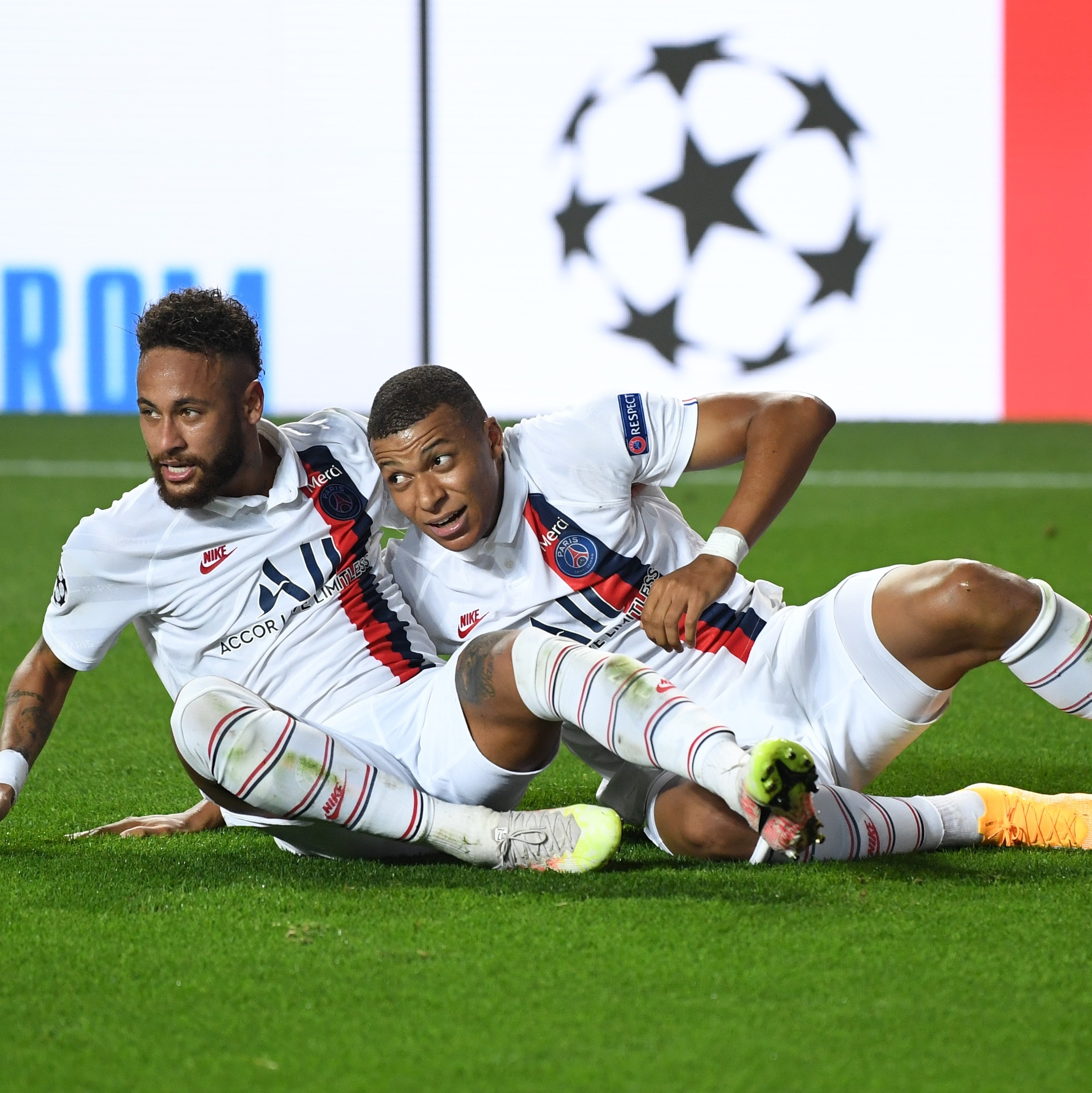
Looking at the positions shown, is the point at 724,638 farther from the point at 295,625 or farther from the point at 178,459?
the point at 178,459

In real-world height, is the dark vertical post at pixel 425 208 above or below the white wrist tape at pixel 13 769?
above

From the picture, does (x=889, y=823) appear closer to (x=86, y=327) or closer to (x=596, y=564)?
(x=596, y=564)

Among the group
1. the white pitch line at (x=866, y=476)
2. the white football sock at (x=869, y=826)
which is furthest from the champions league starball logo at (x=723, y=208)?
the white football sock at (x=869, y=826)

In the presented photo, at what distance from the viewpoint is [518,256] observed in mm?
11203

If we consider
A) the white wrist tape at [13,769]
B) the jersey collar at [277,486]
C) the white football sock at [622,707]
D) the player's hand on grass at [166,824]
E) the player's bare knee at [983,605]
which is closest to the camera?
the white football sock at [622,707]

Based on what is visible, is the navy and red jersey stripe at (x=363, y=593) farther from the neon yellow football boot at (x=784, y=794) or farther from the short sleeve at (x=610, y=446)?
the neon yellow football boot at (x=784, y=794)

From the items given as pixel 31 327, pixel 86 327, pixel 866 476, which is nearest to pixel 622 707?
pixel 866 476

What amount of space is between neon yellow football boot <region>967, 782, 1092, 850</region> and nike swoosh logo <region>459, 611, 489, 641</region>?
881mm

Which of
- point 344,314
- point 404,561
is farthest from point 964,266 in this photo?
point 404,561

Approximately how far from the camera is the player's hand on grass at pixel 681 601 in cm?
243

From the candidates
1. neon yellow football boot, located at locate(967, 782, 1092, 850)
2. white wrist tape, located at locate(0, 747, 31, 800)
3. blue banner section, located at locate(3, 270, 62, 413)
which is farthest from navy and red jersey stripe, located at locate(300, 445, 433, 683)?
blue banner section, located at locate(3, 270, 62, 413)

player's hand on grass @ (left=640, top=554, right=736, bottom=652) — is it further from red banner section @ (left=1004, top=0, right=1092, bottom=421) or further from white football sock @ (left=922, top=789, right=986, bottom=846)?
red banner section @ (left=1004, top=0, right=1092, bottom=421)

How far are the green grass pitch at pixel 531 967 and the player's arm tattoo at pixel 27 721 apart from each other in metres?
0.19

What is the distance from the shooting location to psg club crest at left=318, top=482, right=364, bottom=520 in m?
2.72
